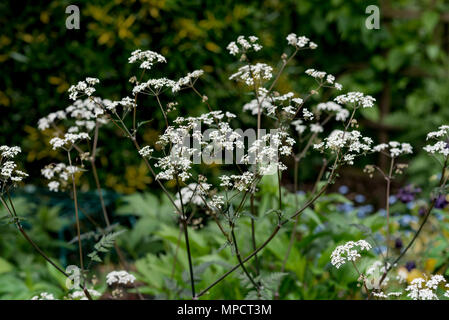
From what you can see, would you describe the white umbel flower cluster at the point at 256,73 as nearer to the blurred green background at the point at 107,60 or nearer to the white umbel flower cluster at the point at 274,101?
the white umbel flower cluster at the point at 274,101

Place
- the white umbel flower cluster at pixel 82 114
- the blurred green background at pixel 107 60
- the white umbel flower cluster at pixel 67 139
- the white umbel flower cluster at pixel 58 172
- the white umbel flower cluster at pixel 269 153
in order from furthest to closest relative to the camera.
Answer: the blurred green background at pixel 107 60
the white umbel flower cluster at pixel 82 114
the white umbel flower cluster at pixel 58 172
the white umbel flower cluster at pixel 67 139
the white umbel flower cluster at pixel 269 153

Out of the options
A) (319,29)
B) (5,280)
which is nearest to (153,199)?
(5,280)

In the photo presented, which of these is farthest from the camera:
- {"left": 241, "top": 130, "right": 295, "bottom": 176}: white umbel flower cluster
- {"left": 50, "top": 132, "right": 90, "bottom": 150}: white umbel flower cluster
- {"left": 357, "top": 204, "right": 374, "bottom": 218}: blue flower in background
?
{"left": 357, "top": 204, "right": 374, "bottom": 218}: blue flower in background

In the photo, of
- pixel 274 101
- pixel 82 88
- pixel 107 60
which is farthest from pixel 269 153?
pixel 107 60

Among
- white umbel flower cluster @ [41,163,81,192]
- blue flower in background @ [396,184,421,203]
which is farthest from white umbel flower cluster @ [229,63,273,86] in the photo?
blue flower in background @ [396,184,421,203]

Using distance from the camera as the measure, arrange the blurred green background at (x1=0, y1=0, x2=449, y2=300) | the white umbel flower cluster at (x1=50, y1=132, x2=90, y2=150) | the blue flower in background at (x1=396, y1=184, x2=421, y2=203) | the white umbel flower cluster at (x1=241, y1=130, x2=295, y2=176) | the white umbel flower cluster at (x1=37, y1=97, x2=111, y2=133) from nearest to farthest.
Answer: the white umbel flower cluster at (x1=241, y1=130, x2=295, y2=176) → the white umbel flower cluster at (x1=50, y1=132, x2=90, y2=150) → the white umbel flower cluster at (x1=37, y1=97, x2=111, y2=133) → the blue flower in background at (x1=396, y1=184, x2=421, y2=203) → the blurred green background at (x1=0, y1=0, x2=449, y2=300)

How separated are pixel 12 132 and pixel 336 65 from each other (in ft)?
12.0

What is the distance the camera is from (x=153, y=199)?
3.94m

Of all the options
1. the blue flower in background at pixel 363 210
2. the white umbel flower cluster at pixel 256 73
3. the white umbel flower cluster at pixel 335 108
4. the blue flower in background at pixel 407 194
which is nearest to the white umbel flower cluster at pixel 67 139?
the white umbel flower cluster at pixel 256 73

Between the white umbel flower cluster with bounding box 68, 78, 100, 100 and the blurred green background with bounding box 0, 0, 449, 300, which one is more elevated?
the blurred green background with bounding box 0, 0, 449, 300

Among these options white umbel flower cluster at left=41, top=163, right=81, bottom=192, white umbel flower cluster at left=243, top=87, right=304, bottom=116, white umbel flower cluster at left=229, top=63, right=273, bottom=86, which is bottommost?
white umbel flower cluster at left=41, top=163, right=81, bottom=192

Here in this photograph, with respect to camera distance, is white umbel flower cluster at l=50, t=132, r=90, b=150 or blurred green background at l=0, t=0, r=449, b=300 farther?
blurred green background at l=0, t=0, r=449, b=300

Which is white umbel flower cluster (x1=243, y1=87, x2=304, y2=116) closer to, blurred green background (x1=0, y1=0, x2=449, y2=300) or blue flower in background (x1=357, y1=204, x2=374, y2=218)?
blurred green background (x1=0, y1=0, x2=449, y2=300)
